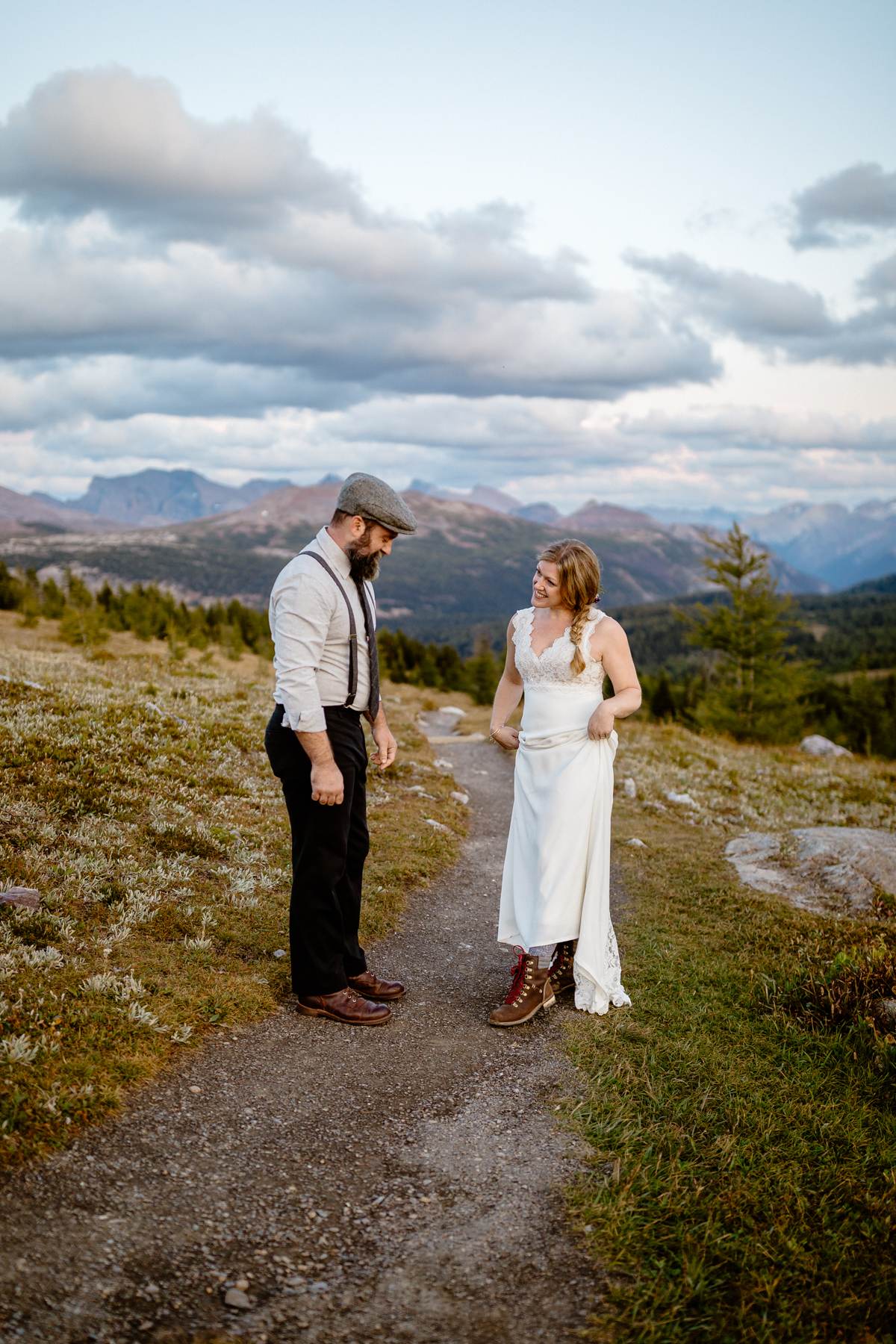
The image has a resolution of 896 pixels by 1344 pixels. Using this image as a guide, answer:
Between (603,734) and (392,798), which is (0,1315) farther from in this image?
(392,798)

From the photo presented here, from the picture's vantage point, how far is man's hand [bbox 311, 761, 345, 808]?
589 centimetres

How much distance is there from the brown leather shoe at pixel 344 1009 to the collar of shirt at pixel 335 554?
3293 millimetres

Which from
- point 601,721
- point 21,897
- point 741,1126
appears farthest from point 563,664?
point 21,897

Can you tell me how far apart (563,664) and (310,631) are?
2.12 m

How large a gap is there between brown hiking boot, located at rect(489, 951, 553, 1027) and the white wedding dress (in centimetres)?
20

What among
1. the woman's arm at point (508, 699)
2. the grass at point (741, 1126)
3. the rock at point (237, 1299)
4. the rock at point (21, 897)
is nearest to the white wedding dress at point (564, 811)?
the woman's arm at point (508, 699)

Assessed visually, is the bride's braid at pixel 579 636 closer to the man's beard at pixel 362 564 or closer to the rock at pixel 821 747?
the man's beard at pixel 362 564

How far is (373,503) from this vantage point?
5996 mm

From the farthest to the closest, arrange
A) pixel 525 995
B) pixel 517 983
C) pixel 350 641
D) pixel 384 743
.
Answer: pixel 517 983
pixel 525 995
pixel 384 743
pixel 350 641

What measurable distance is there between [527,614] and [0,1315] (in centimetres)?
544

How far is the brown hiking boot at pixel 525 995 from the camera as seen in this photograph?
269 inches

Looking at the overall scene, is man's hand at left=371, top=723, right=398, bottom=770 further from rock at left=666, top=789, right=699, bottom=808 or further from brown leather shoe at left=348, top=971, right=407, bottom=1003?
rock at left=666, top=789, right=699, bottom=808

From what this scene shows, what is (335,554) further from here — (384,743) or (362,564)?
(384,743)

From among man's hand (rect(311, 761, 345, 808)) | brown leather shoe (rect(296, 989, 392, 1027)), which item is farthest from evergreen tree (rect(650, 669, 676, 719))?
man's hand (rect(311, 761, 345, 808))
